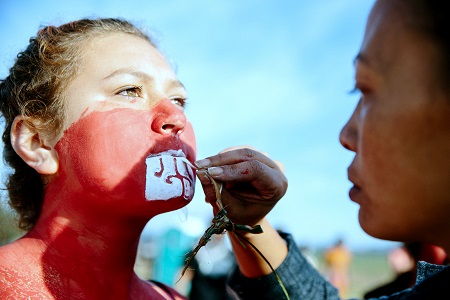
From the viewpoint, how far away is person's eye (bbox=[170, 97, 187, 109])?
7.81 ft

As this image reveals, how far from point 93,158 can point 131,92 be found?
15.2 inches

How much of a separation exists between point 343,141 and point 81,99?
1.24m

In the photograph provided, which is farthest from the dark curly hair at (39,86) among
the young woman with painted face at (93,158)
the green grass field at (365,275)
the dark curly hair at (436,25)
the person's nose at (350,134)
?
the green grass field at (365,275)

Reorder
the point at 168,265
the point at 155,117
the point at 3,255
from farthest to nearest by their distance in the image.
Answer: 1. the point at 168,265
2. the point at 155,117
3. the point at 3,255

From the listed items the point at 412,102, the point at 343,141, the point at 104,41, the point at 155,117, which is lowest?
the point at 343,141

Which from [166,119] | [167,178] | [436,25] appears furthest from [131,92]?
[436,25]

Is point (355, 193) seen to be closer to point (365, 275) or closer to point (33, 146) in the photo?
point (33, 146)

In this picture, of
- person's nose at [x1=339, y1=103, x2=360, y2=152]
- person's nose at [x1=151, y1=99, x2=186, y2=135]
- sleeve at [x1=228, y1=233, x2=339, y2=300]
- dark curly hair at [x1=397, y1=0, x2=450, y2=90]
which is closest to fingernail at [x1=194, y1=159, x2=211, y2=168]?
person's nose at [x1=151, y1=99, x2=186, y2=135]

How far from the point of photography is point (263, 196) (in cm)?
221

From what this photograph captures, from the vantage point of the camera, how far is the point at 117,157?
6.42 feet

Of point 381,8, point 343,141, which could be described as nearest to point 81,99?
point 343,141

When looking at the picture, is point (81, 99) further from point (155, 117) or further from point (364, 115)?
point (364, 115)

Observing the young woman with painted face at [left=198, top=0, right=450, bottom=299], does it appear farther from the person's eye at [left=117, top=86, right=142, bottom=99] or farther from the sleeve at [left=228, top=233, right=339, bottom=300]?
the person's eye at [left=117, top=86, right=142, bottom=99]

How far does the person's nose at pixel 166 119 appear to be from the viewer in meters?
2.06
